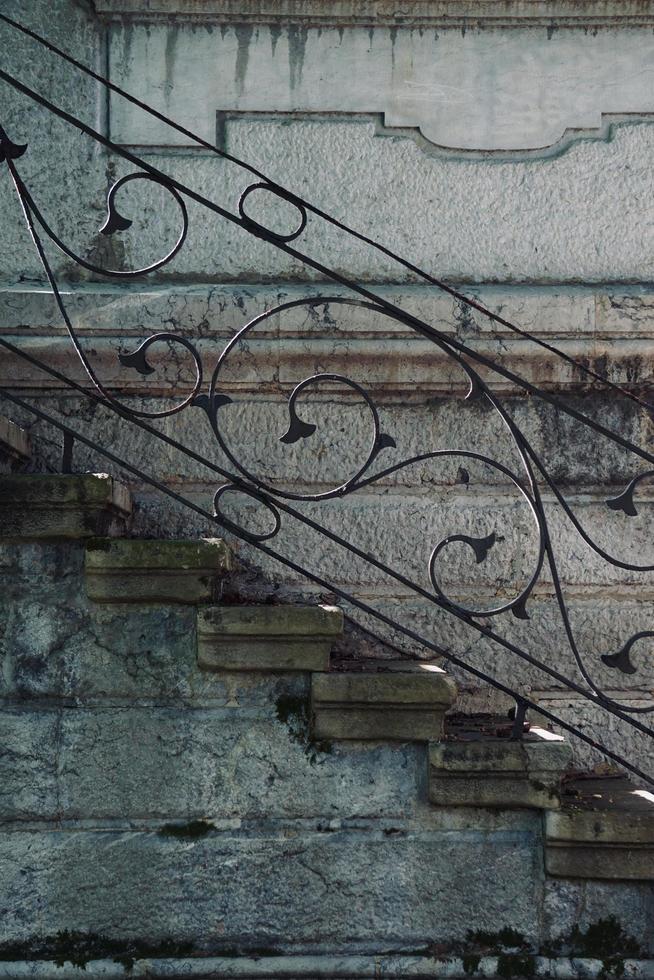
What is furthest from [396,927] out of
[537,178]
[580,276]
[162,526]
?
[537,178]

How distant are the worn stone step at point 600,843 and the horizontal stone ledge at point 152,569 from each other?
120 centimetres

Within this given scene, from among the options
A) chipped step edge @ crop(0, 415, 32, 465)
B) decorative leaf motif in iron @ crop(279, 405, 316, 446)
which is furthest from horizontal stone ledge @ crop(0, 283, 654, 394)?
decorative leaf motif in iron @ crop(279, 405, 316, 446)

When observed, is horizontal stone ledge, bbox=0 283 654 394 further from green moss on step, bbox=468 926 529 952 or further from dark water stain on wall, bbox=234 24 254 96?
green moss on step, bbox=468 926 529 952

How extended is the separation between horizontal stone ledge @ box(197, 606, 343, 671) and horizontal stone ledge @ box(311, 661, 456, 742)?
9 centimetres

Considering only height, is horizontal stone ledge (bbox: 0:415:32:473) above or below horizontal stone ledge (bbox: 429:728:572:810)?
above

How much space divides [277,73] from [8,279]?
4.19 feet

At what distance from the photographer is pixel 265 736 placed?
358 centimetres

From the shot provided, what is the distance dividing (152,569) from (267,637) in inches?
14.9

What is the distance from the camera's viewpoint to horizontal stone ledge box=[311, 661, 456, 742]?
3.47 meters

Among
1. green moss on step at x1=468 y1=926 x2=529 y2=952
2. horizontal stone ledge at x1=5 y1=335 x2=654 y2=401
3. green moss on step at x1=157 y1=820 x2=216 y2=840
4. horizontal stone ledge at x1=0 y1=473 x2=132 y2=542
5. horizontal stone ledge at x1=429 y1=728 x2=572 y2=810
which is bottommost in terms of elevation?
green moss on step at x1=468 y1=926 x2=529 y2=952

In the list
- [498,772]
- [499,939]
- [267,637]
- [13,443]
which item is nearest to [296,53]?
[13,443]

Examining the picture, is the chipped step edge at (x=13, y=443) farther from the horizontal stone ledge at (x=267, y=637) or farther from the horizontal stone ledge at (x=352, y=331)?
the horizontal stone ledge at (x=267, y=637)

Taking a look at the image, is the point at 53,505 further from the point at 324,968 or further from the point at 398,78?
the point at 398,78

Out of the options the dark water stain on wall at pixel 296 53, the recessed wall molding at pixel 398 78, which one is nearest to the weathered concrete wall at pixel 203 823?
the recessed wall molding at pixel 398 78
